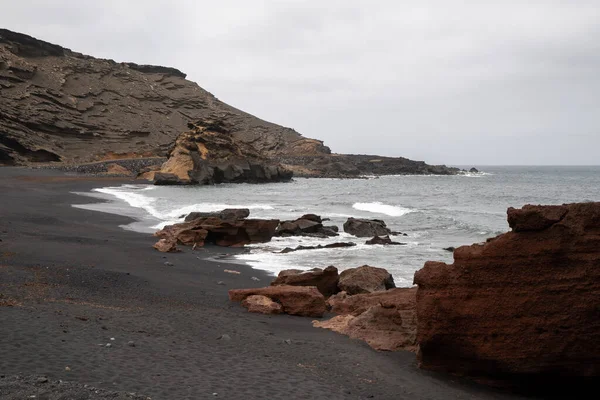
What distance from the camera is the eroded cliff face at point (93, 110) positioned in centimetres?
7912

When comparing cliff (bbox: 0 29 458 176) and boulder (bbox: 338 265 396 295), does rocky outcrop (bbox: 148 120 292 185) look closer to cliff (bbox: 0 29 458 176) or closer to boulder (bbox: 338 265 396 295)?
cliff (bbox: 0 29 458 176)

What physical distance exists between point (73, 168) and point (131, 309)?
67688mm

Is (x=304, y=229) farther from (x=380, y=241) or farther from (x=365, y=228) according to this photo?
(x=380, y=241)

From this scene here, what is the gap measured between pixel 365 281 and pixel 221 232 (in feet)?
30.4

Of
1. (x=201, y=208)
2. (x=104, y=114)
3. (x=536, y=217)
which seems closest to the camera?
(x=536, y=217)

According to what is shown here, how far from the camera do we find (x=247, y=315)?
9.88m

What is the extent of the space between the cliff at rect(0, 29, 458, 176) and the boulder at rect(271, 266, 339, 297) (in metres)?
63.7

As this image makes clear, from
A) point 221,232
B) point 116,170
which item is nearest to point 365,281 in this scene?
point 221,232

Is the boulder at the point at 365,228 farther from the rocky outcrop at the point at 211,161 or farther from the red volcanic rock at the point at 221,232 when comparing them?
the rocky outcrop at the point at 211,161

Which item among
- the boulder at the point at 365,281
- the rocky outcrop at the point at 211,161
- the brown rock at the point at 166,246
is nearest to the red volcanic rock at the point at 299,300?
the boulder at the point at 365,281

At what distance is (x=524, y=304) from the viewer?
7234mm

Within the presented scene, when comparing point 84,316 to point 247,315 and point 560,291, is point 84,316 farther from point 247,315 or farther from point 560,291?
point 560,291

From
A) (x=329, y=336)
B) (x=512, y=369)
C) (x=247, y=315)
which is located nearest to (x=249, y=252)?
(x=247, y=315)

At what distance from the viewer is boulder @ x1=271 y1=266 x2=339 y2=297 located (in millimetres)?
12000
